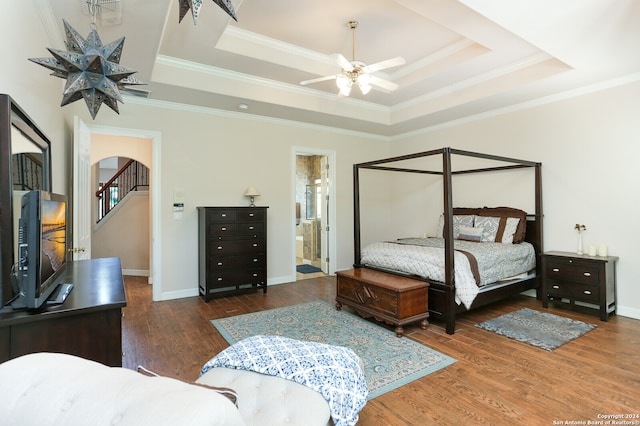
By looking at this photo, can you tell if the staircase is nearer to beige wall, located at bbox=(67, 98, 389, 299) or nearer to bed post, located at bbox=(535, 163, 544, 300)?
beige wall, located at bbox=(67, 98, 389, 299)

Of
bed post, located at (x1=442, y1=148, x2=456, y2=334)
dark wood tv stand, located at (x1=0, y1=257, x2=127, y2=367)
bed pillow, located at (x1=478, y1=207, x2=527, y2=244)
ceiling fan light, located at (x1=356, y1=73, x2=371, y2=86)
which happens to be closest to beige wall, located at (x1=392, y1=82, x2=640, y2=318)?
bed pillow, located at (x1=478, y1=207, x2=527, y2=244)

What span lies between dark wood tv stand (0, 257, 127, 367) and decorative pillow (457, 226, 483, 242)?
431 centimetres

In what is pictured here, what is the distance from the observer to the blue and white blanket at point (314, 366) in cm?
159

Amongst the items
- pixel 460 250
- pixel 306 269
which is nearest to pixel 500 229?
pixel 460 250

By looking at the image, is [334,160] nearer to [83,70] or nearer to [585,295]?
[585,295]

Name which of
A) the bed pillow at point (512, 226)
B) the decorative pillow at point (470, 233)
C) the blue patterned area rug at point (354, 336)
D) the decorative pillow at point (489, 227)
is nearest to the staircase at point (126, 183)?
the blue patterned area rug at point (354, 336)

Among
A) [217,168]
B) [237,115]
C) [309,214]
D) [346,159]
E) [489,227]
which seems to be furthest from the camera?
[309,214]

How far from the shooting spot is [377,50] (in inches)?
161

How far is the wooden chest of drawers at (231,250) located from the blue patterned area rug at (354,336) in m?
0.88

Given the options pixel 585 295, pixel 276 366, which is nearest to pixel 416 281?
pixel 585 295

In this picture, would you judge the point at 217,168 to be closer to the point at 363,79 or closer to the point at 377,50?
the point at 363,79

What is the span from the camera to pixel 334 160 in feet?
20.3

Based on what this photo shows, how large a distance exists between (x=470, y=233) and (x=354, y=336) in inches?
97.3

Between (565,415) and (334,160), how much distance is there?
15.9 feet
